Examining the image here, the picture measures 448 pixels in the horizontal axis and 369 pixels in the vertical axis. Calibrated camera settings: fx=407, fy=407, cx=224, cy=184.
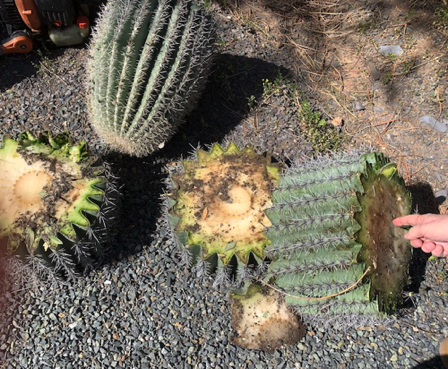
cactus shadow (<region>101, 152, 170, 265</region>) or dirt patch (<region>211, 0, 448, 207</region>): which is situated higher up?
dirt patch (<region>211, 0, 448, 207</region>)

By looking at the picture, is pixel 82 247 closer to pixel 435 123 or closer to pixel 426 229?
pixel 426 229

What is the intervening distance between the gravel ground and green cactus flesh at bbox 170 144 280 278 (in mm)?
358

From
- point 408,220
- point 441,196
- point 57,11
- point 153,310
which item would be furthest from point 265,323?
point 57,11

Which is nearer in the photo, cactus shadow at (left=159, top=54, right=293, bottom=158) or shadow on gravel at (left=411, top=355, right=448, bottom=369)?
shadow on gravel at (left=411, top=355, right=448, bottom=369)

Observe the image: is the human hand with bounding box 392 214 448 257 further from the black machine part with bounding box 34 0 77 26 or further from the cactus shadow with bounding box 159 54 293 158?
the black machine part with bounding box 34 0 77 26

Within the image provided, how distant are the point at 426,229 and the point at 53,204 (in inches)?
64.3

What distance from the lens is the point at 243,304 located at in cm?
205

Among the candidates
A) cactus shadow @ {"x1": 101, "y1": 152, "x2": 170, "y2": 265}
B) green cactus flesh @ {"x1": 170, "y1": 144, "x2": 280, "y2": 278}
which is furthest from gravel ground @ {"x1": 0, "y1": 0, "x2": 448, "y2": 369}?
green cactus flesh @ {"x1": 170, "y1": 144, "x2": 280, "y2": 278}

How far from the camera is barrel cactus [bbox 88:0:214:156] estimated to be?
6.58 feet

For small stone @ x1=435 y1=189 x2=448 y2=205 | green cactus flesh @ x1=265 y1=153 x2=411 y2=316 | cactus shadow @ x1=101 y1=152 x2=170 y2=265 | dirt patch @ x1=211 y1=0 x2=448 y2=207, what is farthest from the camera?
dirt patch @ x1=211 y1=0 x2=448 y2=207

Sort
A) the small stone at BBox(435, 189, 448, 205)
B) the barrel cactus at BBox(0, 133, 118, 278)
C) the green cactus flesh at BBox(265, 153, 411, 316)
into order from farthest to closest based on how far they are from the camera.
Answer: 1. the small stone at BBox(435, 189, 448, 205)
2. the barrel cactus at BBox(0, 133, 118, 278)
3. the green cactus flesh at BBox(265, 153, 411, 316)

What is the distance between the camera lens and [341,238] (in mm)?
1616

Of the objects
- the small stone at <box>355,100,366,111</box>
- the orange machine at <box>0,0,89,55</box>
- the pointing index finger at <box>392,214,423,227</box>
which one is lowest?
the small stone at <box>355,100,366,111</box>

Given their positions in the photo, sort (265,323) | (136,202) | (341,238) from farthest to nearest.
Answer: (136,202) → (265,323) → (341,238)
